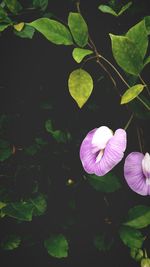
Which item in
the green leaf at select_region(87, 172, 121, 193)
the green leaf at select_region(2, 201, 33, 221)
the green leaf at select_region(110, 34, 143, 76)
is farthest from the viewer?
the green leaf at select_region(87, 172, 121, 193)

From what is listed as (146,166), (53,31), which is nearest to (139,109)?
(146,166)

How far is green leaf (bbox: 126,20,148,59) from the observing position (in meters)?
0.72

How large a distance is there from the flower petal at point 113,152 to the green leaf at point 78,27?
0.22 meters

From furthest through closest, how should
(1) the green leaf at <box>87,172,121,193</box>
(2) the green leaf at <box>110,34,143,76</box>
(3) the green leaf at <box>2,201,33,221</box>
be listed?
(1) the green leaf at <box>87,172,121,193</box> → (3) the green leaf at <box>2,201,33,221</box> → (2) the green leaf at <box>110,34,143,76</box>

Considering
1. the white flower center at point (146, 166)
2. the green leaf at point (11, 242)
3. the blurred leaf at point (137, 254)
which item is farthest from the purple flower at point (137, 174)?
the green leaf at point (11, 242)

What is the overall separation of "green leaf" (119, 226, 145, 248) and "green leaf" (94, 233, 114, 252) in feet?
0.18

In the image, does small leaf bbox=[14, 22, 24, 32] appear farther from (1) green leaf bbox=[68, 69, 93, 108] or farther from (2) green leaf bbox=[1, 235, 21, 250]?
(2) green leaf bbox=[1, 235, 21, 250]

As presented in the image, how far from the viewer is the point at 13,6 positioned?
0.82 metres

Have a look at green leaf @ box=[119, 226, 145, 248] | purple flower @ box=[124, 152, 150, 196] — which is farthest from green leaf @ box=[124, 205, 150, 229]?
purple flower @ box=[124, 152, 150, 196]

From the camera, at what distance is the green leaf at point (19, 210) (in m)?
0.80

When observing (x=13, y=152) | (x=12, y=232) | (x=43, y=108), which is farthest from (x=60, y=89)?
(x=12, y=232)

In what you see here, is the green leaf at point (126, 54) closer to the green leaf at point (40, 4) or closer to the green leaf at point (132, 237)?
the green leaf at point (40, 4)

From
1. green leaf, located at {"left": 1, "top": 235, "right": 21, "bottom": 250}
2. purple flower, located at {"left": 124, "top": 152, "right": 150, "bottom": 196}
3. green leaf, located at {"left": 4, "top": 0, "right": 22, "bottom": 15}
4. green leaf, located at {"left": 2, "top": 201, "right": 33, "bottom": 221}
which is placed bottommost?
green leaf, located at {"left": 1, "top": 235, "right": 21, "bottom": 250}

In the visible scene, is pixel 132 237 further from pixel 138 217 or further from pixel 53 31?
pixel 53 31
